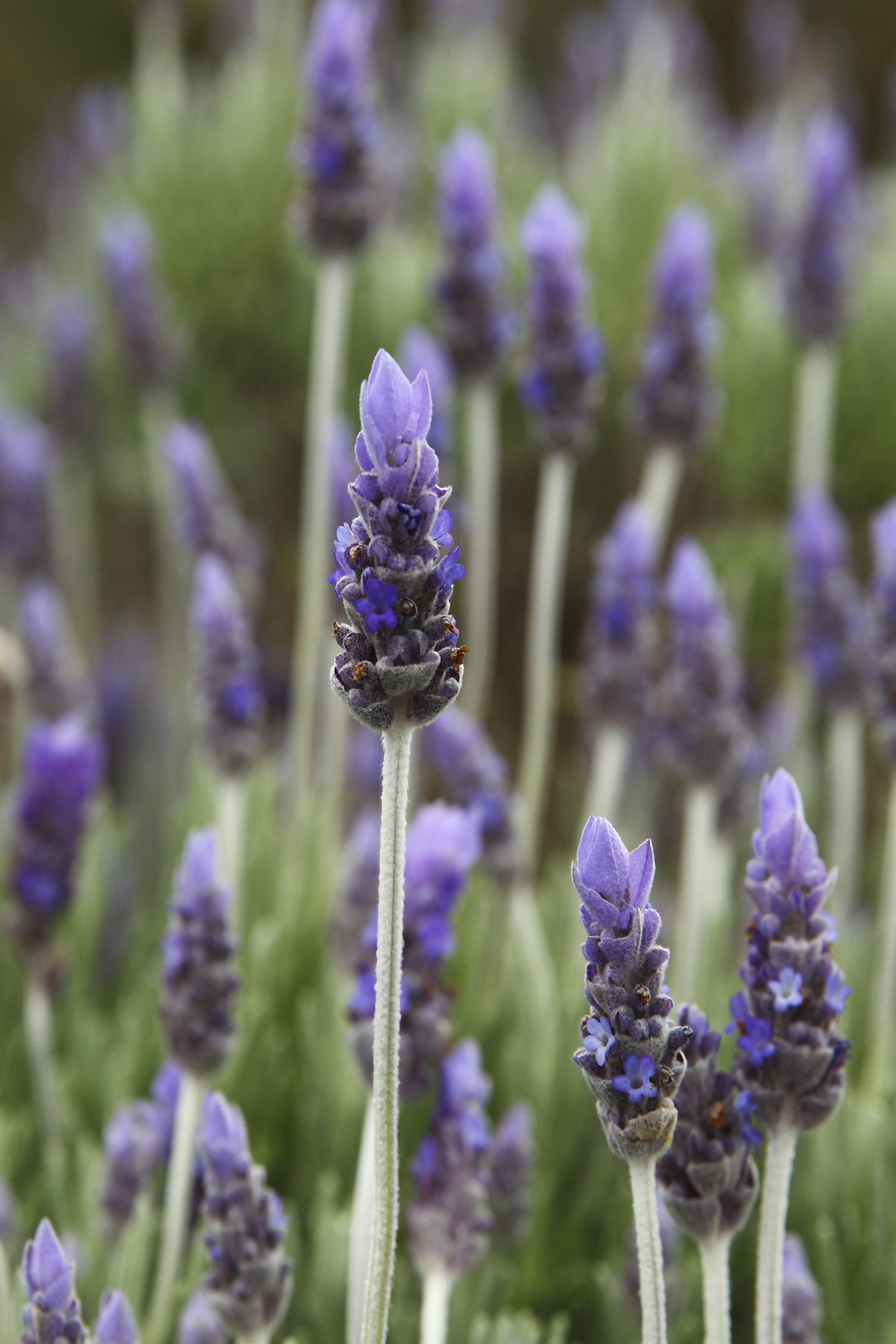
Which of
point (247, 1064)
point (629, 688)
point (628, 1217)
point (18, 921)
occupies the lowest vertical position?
point (628, 1217)

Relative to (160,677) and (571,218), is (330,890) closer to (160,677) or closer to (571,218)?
(571,218)

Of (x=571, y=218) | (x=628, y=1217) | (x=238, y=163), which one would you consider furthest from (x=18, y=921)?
(x=238, y=163)

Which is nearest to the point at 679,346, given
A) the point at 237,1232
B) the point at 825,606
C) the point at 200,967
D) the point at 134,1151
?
the point at 825,606

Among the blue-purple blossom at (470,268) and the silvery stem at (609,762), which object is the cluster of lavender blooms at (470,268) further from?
the silvery stem at (609,762)

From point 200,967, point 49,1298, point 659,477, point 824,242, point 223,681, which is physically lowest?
point 49,1298

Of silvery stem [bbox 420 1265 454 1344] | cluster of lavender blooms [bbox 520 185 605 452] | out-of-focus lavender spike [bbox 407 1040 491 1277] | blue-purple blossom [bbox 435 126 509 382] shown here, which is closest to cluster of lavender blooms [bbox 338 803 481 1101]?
out-of-focus lavender spike [bbox 407 1040 491 1277]

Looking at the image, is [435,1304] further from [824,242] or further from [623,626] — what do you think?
[824,242]
